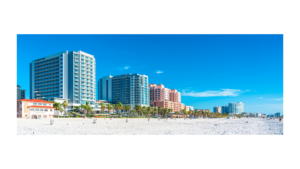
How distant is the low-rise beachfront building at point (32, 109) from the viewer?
4559cm

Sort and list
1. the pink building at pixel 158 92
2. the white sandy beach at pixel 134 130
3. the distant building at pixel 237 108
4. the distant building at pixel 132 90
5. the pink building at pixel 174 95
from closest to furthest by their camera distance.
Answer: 1. the white sandy beach at pixel 134 130
2. the distant building at pixel 132 90
3. the pink building at pixel 158 92
4. the pink building at pixel 174 95
5. the distant building at pixel 237 108

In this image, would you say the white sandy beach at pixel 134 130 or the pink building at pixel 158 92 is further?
the pink building at pixel 158 92

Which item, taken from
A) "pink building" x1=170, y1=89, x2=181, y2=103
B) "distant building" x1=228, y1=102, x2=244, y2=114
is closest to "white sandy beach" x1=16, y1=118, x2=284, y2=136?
"pink building" x1=170, y1=89, x2=181, y2=103

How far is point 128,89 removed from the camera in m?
103

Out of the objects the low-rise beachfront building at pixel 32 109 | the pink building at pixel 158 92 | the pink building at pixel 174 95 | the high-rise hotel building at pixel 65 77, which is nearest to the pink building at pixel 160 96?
the pink building at pixel 158 92

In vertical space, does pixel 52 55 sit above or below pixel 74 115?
above

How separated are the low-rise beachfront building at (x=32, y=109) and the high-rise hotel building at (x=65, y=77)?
18005 millimetres

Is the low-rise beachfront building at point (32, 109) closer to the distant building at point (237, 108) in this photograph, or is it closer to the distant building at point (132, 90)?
the distant building at point (132, 90)

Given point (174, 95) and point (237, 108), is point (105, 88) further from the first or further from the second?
point (237, 108)

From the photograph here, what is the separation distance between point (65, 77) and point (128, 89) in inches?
1417
